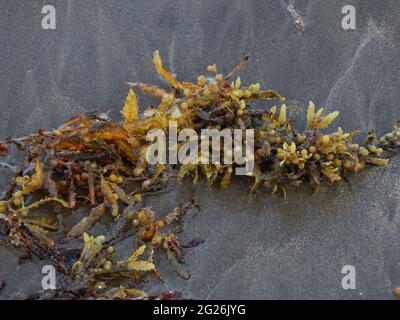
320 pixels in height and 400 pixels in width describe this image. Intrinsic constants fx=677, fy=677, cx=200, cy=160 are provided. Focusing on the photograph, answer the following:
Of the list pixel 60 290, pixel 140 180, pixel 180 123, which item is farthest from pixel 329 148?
pixel 60 290

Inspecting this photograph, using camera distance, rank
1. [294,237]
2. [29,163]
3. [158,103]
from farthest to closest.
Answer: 1. [158,103]
2. [29,163]
3. [294,237]

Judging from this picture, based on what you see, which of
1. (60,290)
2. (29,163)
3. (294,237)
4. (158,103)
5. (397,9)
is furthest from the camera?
(397,9)

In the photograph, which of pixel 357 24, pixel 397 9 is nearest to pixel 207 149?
pixel 357 24

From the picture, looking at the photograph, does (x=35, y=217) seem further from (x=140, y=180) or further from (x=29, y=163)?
(x=140, y=180)

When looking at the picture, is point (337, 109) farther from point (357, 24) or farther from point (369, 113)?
point (357, 24)

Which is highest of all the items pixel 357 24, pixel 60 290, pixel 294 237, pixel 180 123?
pixel 357 24

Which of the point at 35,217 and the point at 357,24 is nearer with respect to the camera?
the point at 35,217

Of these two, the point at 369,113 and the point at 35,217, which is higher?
the point at 369,113
